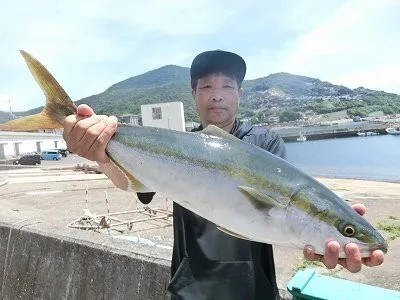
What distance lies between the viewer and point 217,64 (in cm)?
283

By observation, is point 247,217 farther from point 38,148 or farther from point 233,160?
point 38,148

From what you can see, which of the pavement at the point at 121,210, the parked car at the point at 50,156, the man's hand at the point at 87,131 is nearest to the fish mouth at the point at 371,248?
the pavement at the point at 121,210

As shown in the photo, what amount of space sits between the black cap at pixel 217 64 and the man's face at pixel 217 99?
37mm

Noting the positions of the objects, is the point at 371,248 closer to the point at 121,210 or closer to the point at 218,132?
the point at 218,132

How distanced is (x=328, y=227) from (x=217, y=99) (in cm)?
116

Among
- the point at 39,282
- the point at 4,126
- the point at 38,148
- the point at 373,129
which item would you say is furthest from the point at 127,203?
the point at 373,129

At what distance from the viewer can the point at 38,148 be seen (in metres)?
90.4

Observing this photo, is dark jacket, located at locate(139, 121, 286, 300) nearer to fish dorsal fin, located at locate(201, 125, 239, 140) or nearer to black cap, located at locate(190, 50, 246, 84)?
fish dorsal fin, located at locate(201, 125, 239, 140)

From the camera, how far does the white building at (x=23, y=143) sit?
7688cm

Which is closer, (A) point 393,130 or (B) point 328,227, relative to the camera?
(B) point 328,227

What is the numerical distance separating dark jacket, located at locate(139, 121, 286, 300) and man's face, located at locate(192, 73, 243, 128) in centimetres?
68

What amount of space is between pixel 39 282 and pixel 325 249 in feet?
12.1

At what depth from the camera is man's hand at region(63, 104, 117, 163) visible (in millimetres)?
2441

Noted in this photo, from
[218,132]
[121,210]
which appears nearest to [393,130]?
[121,210]
